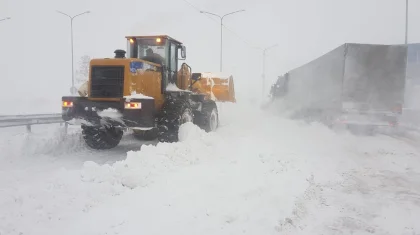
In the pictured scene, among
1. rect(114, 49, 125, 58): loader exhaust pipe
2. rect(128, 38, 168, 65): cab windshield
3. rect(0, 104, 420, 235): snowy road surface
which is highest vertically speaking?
rect(128, 38, 168, 65): cab windshield

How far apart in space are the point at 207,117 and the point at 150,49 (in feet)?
10.5

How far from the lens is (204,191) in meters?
5.41

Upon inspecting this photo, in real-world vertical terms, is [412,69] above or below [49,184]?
above

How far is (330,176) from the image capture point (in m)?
7.10

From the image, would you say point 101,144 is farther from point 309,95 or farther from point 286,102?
point 286,102

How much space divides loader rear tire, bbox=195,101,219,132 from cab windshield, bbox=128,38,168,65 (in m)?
2.46

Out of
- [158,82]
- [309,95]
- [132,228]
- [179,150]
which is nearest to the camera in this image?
[132,228]

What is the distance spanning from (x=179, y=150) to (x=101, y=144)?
341 cm

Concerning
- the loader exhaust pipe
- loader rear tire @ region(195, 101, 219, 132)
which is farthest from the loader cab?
loader rear tire @ region(195, 101, 219, 132)

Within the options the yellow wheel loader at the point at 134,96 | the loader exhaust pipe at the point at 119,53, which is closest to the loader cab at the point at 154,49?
the yellow wheel loader at the point at 134,96

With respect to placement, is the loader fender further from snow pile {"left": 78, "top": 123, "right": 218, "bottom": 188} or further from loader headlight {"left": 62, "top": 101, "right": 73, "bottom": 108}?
snow pile {"left": 78, "top": 123, "right": 218, "bottom": 188}

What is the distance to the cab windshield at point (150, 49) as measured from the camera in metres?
10.5

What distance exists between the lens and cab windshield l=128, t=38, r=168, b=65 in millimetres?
10539

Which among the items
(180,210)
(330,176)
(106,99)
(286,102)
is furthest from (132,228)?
(286,102)
